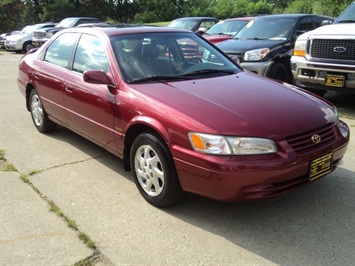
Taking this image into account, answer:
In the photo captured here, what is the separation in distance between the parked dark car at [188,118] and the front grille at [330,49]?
2.36m

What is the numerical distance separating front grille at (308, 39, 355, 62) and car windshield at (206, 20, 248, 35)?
5.04m

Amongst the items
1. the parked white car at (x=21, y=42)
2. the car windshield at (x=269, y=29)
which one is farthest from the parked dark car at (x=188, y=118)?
the parked white car at (x=21, y=42)

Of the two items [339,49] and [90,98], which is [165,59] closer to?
[90,98]

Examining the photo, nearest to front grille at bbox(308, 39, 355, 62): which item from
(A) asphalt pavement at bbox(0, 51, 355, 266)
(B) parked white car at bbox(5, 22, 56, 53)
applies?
(A) asphalt pavement at bbox(0, 51, 355, 266)

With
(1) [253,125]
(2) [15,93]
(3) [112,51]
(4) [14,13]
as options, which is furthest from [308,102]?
(4) [14,13]

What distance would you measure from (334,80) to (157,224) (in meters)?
4.15

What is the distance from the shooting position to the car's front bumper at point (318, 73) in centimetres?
589

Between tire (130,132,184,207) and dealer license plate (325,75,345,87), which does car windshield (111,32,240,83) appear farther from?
dealer license plate (325,75,345,87)

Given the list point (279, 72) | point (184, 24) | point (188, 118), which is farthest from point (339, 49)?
point (184, 24)

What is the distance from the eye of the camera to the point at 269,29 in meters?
8.32

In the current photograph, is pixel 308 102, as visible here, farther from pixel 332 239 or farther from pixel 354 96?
pixel 354 96

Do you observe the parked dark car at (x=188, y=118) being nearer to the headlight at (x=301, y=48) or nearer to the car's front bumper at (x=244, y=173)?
the car's front bumper at (x=244, y=173)

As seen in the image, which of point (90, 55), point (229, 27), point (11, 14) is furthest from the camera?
point (11, 14)

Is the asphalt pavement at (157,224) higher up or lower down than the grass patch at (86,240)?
lower down
